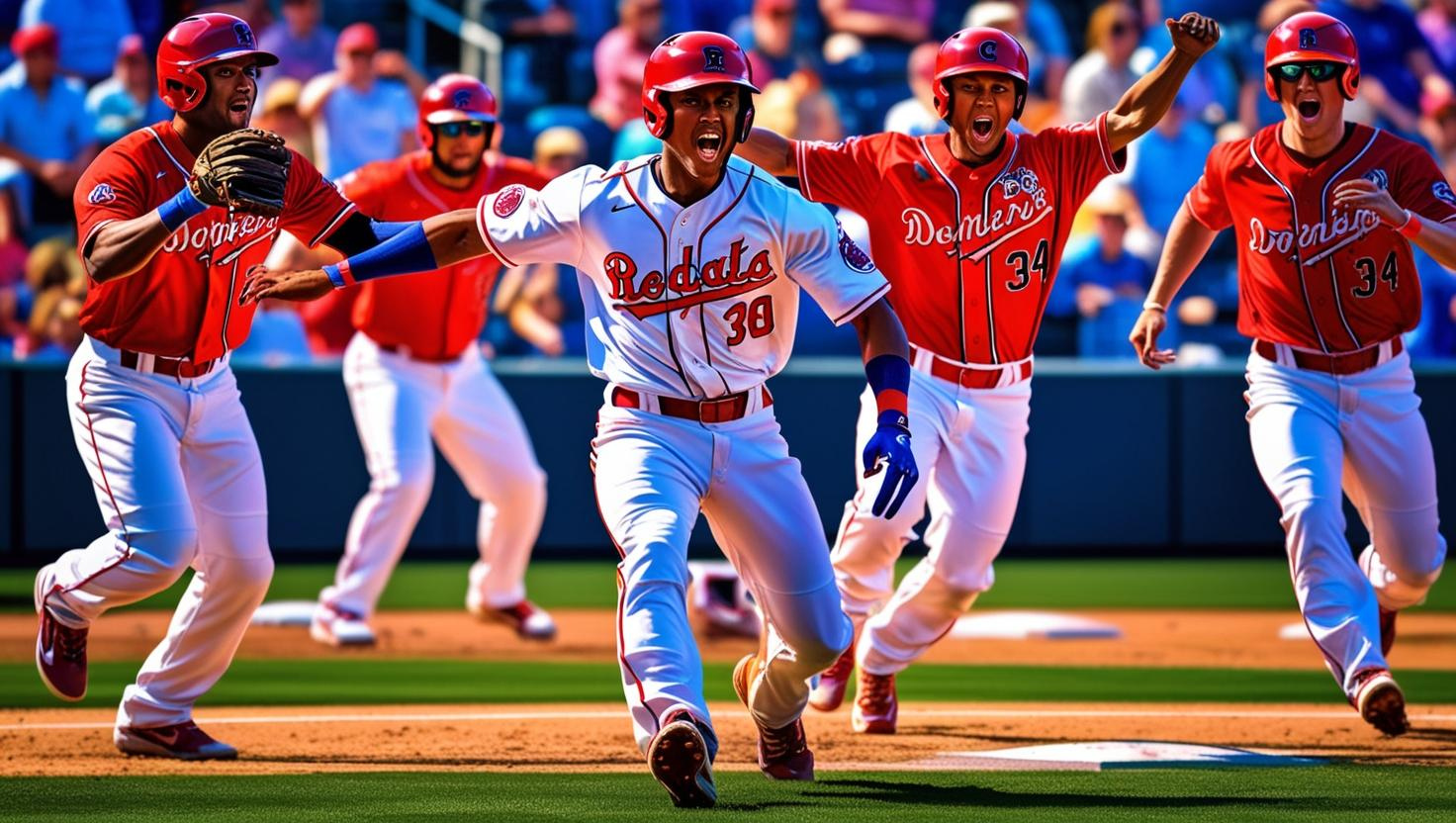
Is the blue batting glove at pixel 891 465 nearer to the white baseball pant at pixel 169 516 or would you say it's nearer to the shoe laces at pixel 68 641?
the white baseball pant at pixel 169 516

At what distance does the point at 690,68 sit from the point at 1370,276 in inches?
114

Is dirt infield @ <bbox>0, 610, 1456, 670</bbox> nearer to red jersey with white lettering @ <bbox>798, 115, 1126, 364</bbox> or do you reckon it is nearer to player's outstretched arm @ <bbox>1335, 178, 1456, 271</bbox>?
red jersey with white lettering @ <bbox>798, 115, 1126, 364</bbox>

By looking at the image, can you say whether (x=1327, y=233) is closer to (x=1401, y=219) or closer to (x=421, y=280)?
(x=1401, y=219)

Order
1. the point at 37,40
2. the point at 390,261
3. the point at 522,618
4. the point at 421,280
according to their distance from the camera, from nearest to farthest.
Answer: the point at 390,261 < the point at 421,280 < the point at 522,618 < the point at 37,40

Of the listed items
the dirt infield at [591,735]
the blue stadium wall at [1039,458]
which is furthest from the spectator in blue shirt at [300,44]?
the dirt infield at [591,735]

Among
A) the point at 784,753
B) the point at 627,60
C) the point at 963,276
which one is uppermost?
the point at 627,60

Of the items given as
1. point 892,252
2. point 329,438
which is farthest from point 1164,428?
point 892,252

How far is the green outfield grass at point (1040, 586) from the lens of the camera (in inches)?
482

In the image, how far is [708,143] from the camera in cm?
571

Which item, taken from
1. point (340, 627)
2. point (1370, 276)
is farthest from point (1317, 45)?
point (340, 627)

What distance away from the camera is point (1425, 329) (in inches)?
559

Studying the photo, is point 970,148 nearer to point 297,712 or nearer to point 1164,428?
point 297,712

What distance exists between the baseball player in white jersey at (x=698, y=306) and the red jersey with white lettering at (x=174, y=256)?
71 centimetres

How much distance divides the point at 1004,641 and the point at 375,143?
226 inches
